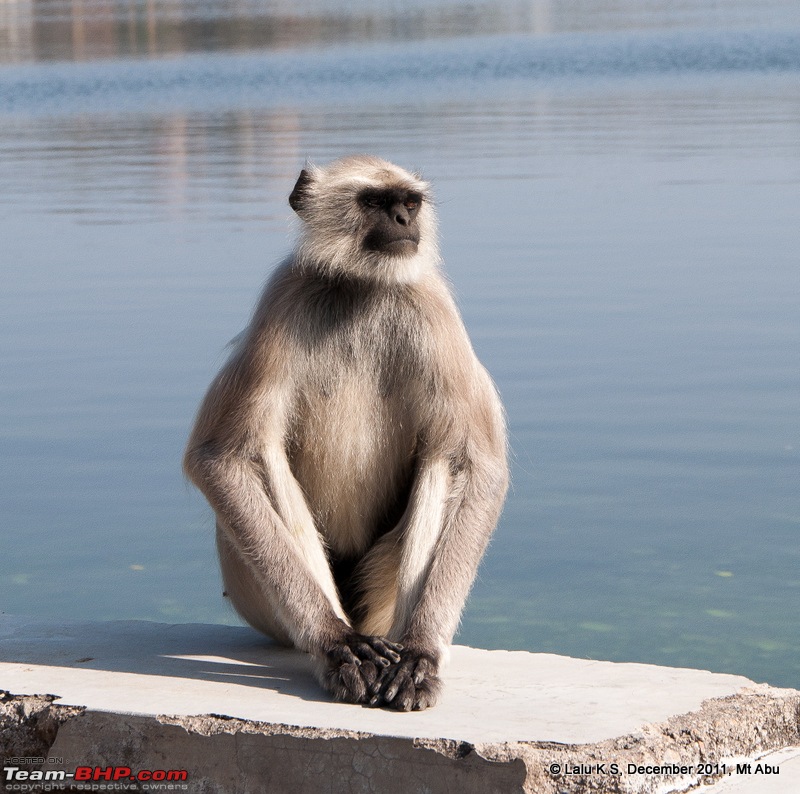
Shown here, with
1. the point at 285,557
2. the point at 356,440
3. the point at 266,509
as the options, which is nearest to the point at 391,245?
the point at 356,440

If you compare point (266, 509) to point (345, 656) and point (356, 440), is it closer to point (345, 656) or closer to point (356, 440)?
point (356, 440)

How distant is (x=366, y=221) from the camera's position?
589cm

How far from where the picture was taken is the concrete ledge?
4.61 m

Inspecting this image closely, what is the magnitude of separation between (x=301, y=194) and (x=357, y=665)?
1889 millimetres

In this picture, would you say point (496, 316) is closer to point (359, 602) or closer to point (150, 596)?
point (150, 596)

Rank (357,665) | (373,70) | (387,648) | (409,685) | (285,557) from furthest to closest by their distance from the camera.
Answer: (373,70) < (285,557) < (387,648) < (357,665) < (409,685)

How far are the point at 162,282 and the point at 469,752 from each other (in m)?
12.3

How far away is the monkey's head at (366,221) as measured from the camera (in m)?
5.74

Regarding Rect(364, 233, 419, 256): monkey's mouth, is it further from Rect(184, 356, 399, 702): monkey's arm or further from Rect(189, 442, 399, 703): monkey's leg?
Rect(189, 442, 399, 703): monkey's leg

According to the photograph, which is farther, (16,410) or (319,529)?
(16,410)

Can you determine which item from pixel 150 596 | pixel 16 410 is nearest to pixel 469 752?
pixel 150 596

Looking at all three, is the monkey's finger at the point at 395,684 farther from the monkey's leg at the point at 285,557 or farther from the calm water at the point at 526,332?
the calm water at the point at 526,332

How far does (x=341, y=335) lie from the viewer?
571 centimetres

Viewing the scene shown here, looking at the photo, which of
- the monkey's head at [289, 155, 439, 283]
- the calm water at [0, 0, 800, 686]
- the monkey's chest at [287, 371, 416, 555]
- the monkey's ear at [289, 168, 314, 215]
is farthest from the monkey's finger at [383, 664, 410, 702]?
the calm water at [0, 0, 800, 686]
